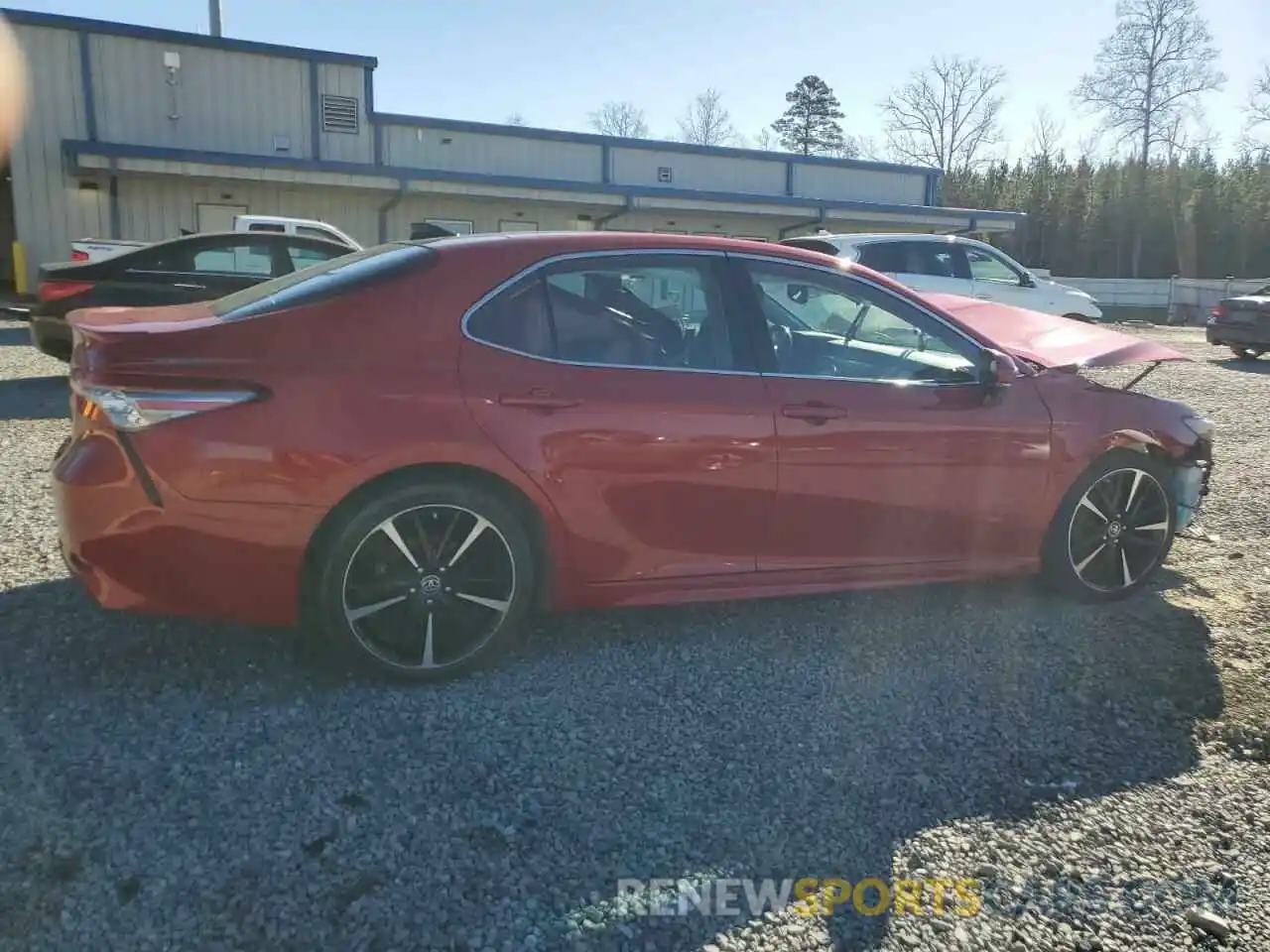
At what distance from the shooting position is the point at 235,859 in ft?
8.09

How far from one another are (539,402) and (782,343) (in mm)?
1072

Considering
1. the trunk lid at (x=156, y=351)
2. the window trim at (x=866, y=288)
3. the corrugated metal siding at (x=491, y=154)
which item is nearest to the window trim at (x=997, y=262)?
the window trim at (x=866, y=288)

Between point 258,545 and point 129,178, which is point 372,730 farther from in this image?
point 129,178

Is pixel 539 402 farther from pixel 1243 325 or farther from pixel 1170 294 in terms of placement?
pixel 1170 294

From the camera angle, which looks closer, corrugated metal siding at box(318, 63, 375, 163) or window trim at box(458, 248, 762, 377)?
window trim at box(458, 248, 762, 377)

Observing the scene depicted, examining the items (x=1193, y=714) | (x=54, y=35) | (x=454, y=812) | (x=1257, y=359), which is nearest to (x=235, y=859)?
(x=454, y=812)

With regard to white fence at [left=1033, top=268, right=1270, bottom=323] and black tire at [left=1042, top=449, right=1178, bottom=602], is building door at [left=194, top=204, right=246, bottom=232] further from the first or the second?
white fence at [left=1033, top=268, right=1270, bottom=323]

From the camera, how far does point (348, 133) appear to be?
75.1ft

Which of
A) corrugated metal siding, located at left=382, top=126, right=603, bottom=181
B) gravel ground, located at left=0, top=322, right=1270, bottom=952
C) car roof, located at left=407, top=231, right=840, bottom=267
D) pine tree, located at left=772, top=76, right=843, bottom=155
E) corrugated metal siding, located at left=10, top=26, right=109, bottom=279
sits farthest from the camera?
pine tree, located at left=772, top=76, right=843, bottom=155


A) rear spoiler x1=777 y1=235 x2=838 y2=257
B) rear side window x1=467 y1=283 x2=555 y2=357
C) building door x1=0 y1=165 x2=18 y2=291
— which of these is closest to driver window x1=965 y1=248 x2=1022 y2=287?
rear spoiler x1=777 y1=235 x2=838 y2=257

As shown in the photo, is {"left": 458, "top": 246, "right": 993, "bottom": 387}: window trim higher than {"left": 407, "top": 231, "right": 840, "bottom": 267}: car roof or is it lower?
lower

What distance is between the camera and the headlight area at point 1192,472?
180 inches

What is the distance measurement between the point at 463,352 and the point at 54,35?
70.2 feet

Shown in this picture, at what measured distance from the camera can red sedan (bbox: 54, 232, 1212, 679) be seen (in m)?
3.14
